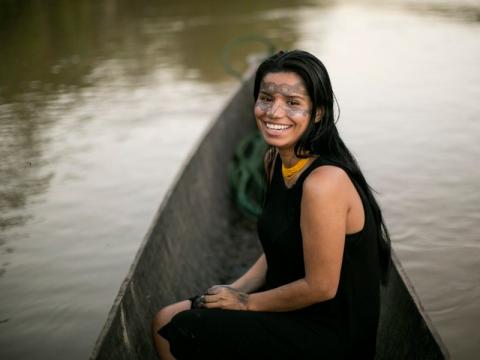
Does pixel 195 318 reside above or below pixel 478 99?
above

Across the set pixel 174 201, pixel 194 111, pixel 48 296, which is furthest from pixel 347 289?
pixel 194 111

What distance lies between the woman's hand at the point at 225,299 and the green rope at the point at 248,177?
1.97m

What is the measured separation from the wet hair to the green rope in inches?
81.2

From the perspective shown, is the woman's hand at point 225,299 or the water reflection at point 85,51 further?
the water reflection at point 85,51

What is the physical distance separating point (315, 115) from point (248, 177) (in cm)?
234

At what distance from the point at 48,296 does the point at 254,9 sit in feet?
50.1

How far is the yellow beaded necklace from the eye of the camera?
1.73 metres

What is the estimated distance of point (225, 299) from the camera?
176cm

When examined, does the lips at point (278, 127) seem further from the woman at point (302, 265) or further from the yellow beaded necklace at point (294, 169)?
the yellow beaded necklace at point (294, 169)

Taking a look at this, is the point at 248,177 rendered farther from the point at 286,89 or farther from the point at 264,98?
the point at 286,89

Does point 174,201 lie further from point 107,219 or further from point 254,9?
point 254,9

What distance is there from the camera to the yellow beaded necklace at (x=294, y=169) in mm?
1728

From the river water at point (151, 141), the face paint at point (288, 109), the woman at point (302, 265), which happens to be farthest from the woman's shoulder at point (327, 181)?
the river water at point (151, 141)

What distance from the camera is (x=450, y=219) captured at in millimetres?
4305
